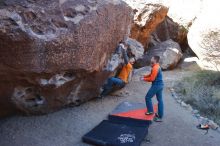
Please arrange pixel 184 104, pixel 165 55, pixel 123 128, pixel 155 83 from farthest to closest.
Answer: pixel 165 55 < pixel 184 104 < pixel 155 83 < pixel 123 128

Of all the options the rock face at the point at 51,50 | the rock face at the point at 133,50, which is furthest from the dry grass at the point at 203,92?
the rock face at the point at 51,50

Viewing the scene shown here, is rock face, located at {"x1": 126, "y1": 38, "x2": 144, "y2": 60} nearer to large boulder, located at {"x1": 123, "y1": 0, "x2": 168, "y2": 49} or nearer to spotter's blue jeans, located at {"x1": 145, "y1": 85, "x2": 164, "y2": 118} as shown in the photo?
large boulder, located at {"x1": 123, "y1": 0, "x2": 168, "y2": 49}

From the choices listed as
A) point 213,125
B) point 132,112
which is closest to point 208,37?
point 213,125

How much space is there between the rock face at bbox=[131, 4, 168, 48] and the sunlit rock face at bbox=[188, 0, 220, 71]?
1.53 meters

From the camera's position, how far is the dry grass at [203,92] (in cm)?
969

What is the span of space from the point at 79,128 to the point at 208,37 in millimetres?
6258

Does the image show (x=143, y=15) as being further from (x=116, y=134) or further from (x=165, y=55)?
(x=116, y=134)

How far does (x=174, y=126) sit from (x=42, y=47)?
3.39 metres

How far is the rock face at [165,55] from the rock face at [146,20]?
0.72m

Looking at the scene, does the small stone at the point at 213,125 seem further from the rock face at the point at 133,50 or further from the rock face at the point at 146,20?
the rock face at the point at 146,20

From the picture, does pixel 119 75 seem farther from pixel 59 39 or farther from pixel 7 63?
pixel 7 63

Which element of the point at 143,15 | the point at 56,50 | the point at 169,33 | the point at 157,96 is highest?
the point at 143,15

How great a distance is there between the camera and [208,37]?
1273 centimetres

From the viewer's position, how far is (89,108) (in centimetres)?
945
